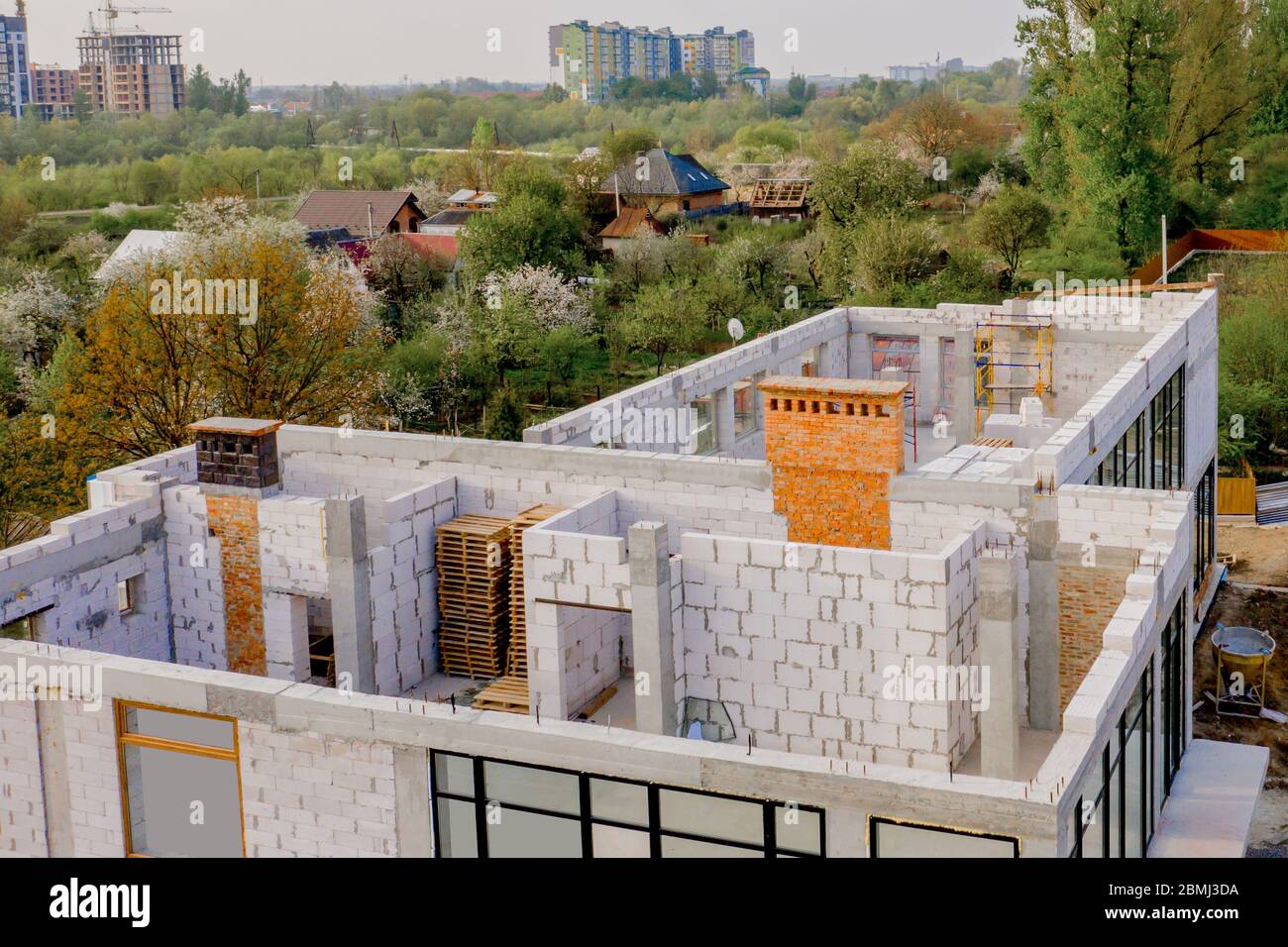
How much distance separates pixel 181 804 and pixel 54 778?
1861 mm

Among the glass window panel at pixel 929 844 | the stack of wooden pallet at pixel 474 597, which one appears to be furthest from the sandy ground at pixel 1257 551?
the glass window panel at pixel 929 844

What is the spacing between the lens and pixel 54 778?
19.5 meters

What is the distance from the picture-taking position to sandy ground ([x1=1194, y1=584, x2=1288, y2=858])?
25047mm

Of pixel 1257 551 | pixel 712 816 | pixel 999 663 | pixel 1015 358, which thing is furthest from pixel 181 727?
pixel 1257 551

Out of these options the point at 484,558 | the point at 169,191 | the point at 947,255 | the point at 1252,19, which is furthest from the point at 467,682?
the point at 169,191

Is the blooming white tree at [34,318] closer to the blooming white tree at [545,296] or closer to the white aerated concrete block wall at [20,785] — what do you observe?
the blooming white tree at [545,296]

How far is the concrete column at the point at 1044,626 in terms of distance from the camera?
21719 mm

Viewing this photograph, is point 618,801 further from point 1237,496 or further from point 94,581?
point 1237,496

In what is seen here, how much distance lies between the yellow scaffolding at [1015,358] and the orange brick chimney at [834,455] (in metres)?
12.0

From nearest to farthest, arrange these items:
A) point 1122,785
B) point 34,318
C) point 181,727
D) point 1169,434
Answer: point 1122,785, point 181,727, point 1169,434, point 34,318

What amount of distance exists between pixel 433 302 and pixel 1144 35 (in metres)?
32.6

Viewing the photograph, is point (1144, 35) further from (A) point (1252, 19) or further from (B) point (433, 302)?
(B) point (433, 302)

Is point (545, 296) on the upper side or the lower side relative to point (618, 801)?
upper

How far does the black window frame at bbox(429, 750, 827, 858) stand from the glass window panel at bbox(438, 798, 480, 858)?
0.15 ft
